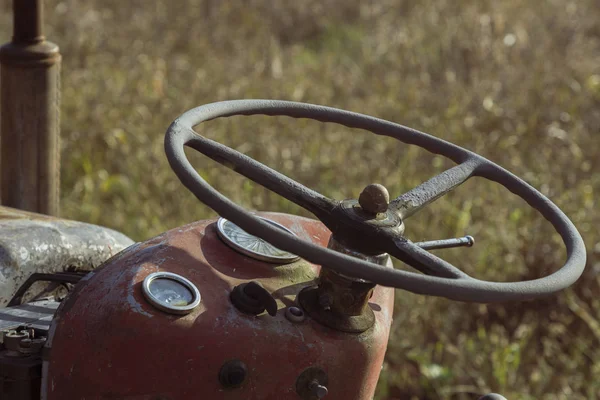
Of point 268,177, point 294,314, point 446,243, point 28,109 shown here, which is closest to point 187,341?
point 294,314

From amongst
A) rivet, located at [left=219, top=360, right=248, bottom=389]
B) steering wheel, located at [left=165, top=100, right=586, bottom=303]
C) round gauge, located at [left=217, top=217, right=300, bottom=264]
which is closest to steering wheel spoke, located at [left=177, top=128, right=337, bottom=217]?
steering wheel, located at [left=165, top=100, right=586, bottom=303]

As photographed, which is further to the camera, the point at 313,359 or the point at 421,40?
the point at 421,40

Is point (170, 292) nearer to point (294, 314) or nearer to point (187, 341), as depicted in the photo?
point (187, 341)

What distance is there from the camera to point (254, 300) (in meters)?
1.51

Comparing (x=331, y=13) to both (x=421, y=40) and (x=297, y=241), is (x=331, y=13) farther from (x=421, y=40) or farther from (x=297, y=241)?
(x=297, y=241)

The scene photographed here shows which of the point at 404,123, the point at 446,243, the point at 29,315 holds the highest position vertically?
the point at 446,243

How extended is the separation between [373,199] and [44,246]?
0.74 metres

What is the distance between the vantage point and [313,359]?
1.53m

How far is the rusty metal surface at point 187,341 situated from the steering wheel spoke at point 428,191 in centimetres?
23

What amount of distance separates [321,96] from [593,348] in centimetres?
220

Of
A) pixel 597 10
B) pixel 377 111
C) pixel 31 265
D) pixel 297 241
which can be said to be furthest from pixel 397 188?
pixel 597 10

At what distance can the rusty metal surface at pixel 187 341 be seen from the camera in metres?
1.46

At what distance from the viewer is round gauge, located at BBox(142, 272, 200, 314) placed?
1.47 m

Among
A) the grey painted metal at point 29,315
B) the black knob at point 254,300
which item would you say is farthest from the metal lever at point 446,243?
the grey painted metal at point 29,315
